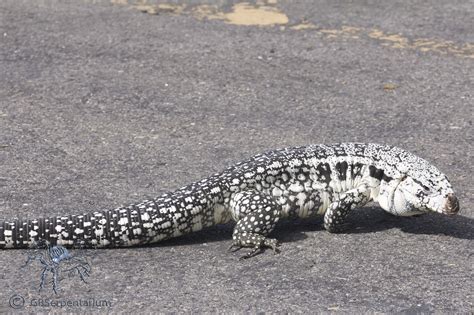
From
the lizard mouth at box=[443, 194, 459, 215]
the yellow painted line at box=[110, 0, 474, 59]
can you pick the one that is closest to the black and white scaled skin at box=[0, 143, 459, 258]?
the lizard mouth at box=[443, 194, 459, 215]

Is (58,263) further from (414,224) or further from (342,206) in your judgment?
(414,224)

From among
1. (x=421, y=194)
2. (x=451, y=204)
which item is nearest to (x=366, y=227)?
(x=421, y=194)

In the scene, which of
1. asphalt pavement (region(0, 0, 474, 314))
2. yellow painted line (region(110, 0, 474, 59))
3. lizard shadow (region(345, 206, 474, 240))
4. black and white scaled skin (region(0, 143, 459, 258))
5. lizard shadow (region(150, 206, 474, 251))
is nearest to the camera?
asphalt pavement (region(0, 0, 474, 314))

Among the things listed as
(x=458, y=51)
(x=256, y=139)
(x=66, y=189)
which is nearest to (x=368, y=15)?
(x=458, y=51)

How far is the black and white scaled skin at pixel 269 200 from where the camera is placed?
8242 millimetres

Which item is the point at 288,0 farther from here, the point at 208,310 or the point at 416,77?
the point at 208,310

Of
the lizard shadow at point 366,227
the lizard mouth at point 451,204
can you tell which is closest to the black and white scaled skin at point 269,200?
the lizard mouth at point 451,204

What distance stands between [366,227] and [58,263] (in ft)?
9.64

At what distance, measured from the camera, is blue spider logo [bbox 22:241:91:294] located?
788 cm

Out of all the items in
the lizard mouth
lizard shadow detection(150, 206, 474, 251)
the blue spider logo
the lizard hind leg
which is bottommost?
lizard shadow detection(150, 206, 474, 251)

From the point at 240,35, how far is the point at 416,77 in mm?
2968

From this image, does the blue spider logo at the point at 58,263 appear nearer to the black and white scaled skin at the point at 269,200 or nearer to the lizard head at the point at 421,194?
the black and white scaled skin at the point at 269,200

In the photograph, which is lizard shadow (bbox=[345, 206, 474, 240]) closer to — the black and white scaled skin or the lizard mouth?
the black and white scaled skin

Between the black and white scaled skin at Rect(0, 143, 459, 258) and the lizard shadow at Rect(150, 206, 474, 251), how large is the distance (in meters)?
0.16
